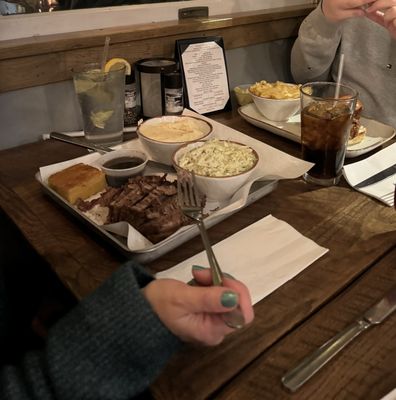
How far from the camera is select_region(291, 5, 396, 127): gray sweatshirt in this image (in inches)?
69.6

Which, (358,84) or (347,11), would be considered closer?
(347,11)

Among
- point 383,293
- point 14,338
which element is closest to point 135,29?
point 14,338

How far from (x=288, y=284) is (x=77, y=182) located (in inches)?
21.7

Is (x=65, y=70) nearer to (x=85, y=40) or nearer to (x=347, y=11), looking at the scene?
(x=85, y=40)

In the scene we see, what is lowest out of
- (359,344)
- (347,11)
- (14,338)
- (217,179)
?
(14,338)

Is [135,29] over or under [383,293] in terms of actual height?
over

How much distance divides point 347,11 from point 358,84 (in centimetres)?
44

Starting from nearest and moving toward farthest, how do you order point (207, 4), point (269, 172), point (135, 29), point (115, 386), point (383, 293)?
point (115, 386) → point (383, 293) → point (269, 172) → point (135, 29) → point (207, 4)

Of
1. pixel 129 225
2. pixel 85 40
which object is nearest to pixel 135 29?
pixel 85 40

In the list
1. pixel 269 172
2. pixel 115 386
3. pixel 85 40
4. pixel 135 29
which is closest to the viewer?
pixel 115 386

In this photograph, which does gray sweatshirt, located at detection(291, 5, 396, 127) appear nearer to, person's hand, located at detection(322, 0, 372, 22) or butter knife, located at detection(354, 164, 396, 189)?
person's hand, located at detection(322, 0, 372, 22)

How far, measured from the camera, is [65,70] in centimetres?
139

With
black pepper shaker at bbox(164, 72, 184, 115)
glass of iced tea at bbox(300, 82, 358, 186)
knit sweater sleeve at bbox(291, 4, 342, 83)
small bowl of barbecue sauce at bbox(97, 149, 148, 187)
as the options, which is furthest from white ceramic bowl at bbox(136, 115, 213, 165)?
knit sweater sleeve at bbox(291, 4, 342, 83)

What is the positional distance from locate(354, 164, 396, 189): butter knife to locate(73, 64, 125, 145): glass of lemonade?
2.43ft
